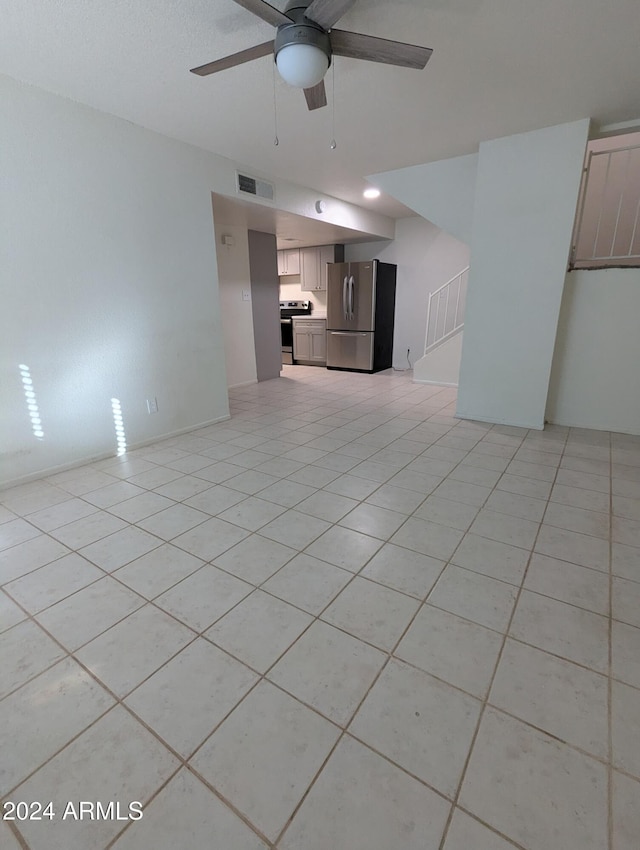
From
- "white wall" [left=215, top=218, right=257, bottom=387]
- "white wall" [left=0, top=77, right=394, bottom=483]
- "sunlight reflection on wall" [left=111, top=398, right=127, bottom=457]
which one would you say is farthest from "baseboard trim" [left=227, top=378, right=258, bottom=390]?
"sunlight reflection on wall" [left=111, top=398, right=127, bottom=457]

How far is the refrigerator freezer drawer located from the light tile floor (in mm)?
4135

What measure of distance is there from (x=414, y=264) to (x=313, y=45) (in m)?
5.20

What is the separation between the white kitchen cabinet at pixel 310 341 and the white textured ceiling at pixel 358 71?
364cm

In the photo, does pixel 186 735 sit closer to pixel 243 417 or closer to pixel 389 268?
pixel 243 417

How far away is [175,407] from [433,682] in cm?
306

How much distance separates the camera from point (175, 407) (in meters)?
3.58

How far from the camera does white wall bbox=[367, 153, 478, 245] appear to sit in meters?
3.79

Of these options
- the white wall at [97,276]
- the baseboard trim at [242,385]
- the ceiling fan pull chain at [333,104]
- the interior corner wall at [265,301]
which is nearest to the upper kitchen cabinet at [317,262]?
the interior corner wall at [265,301]

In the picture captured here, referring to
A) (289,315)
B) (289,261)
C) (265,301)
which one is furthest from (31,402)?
(289,261)

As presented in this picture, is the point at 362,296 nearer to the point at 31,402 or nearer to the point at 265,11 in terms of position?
the point at 265,11

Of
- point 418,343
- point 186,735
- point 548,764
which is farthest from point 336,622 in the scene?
point 418,343

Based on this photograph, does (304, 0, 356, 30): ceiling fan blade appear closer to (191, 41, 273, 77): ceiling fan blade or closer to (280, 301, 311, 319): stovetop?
(191, 41, 273, 77): ceiling fan blade

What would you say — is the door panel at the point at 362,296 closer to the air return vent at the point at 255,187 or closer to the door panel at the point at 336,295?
the door panel at the point at 336,295

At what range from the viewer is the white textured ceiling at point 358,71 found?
1863mm
